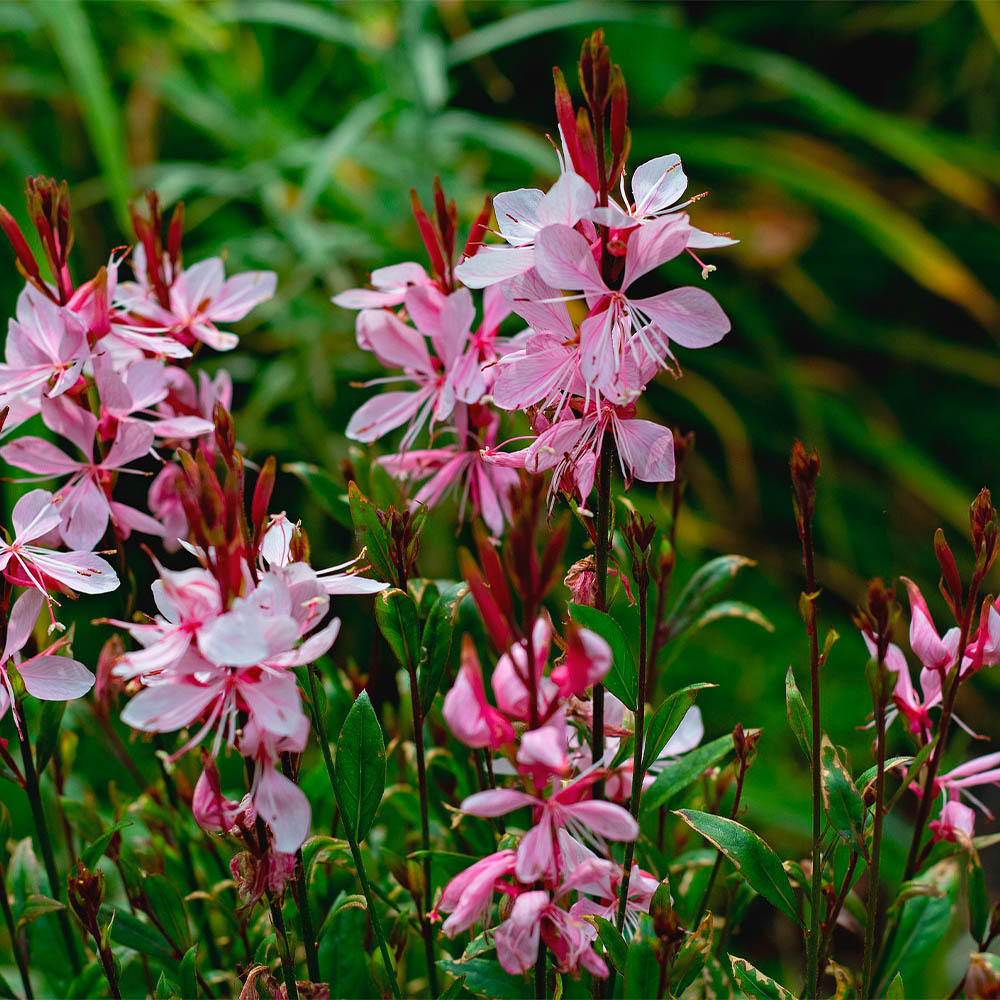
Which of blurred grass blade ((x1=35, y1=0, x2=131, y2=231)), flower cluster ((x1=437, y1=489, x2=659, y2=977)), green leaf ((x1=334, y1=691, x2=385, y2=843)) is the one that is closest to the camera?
flower cluster ((x1=437, y1=489, x2=659, y2=977))

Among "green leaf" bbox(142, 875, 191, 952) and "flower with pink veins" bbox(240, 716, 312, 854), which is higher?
"flower with pink veins" bbox(240, 716, 312, 854)

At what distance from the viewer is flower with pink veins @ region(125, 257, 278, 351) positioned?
47 cm

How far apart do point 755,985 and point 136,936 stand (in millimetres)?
252

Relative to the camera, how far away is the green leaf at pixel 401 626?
Answer: 364 millimetres

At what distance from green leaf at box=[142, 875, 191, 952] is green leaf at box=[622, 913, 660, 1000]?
20 centimetres

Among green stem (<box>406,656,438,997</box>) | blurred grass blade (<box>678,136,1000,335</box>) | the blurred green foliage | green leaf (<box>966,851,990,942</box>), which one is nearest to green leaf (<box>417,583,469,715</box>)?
green stem (<box>406,656,438,997</box>)

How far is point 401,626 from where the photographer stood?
37cm

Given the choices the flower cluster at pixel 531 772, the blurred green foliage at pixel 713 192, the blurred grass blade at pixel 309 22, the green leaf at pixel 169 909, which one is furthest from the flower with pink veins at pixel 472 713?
the blurred grass blade at pixel 309 22

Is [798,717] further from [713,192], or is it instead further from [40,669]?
[713,192]

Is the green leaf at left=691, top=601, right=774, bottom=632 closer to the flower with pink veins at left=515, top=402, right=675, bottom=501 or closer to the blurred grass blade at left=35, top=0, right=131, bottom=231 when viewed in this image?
the flower with pink veins at left=515, top=402, right=675, bottom=501

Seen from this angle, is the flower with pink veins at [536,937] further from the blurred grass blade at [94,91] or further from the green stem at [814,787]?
the blurred grass blade at [94,91]

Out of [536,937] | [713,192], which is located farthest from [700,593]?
[713,192]

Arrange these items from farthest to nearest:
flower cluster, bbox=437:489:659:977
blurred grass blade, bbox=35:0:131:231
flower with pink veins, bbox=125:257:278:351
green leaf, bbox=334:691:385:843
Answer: blurred grass blade, bbox=35:0:131:231 < flower with pink veins, bbox=125:257:278:351 < green leaf, bbox=334:691:385:843 < flower cluster, bbox=437:489:659:977

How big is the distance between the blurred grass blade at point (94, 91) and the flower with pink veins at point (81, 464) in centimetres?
86
